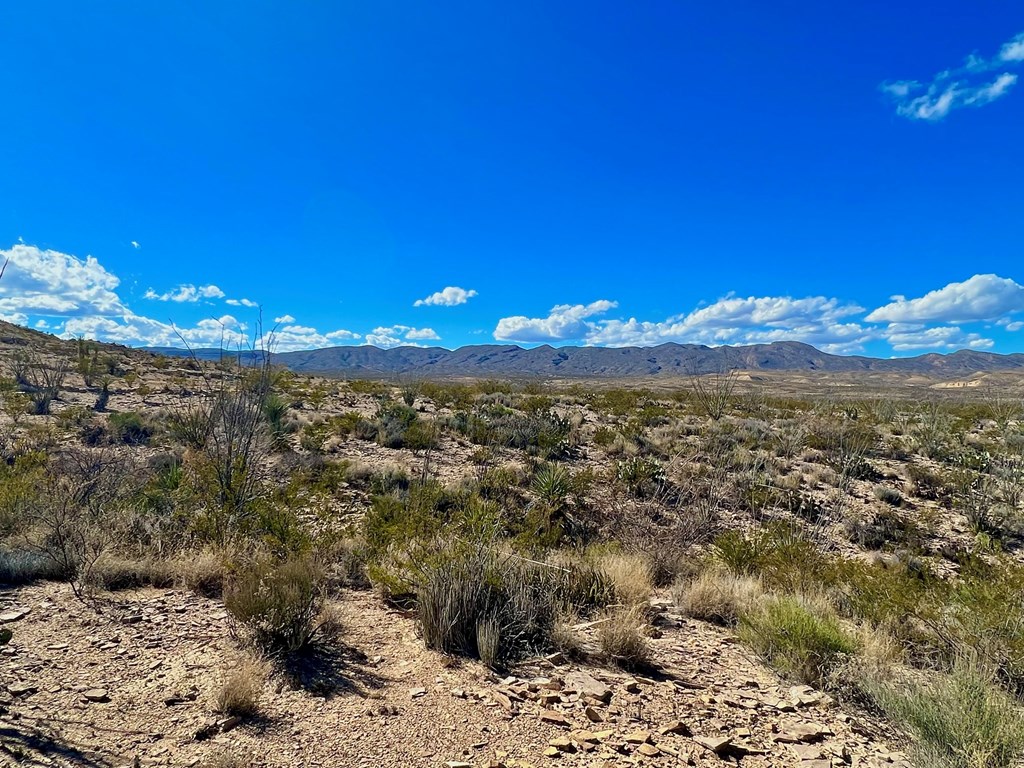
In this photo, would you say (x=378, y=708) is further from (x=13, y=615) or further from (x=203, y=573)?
(x=13, y=615)

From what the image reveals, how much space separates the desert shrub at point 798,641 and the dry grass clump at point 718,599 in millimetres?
498

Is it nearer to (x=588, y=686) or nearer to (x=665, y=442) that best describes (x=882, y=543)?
(x=665, y=442)

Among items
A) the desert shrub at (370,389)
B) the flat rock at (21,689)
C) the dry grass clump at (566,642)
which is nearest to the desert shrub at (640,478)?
the dry grass clump at (566,642)

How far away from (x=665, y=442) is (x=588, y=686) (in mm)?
12150

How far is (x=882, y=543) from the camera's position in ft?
32.5

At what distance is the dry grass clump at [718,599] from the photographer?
5531mm

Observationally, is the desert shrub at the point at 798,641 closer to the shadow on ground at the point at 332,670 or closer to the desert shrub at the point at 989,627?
the desert shrub at the point at 989,627

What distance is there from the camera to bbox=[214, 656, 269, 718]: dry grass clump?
3268 millimetres

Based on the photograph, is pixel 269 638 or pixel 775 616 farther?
pixel 775 616

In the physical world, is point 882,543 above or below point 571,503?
below

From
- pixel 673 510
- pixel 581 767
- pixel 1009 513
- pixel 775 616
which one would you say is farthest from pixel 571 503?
pixel 1009 513

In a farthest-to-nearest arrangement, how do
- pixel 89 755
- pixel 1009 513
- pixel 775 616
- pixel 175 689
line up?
pixel 1009 513 → pixel 775 616 → pixel 175 689 → pixel 89 755

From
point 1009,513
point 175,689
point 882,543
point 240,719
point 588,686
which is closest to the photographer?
point 240,719

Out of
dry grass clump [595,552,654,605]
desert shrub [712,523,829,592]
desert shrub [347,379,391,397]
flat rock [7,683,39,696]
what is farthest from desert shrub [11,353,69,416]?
desert shrub [712,523,829,592]
